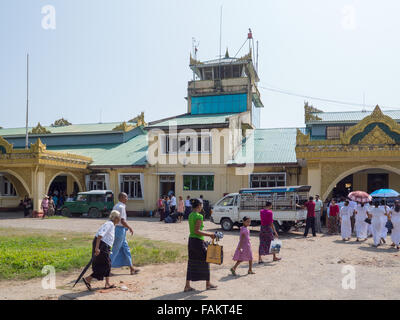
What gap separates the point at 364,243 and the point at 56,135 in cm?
2685

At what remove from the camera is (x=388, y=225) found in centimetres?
1579

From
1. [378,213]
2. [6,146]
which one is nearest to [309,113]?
[378,213]

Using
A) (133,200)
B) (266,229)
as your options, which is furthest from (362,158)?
(133,200)

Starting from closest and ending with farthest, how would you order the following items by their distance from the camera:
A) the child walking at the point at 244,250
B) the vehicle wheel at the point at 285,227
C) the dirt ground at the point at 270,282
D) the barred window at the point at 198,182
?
the dirt ground at the point at 270,282 < the child walking at the point at 244,250 < the vehicle wheel at the point at 285,227 < the barred window at the point at 198,182

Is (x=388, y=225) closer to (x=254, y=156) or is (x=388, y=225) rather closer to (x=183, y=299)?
(x=254, y=156)

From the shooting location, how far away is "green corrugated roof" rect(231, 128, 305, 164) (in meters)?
23.7

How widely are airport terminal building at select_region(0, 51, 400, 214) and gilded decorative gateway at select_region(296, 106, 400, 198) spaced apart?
0.15ft

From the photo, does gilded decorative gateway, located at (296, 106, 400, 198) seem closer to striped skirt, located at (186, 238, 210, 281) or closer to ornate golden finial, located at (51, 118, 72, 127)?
striped skirt, located at (186, 238, 210, 281)

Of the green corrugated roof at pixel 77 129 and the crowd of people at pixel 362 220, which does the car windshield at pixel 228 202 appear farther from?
the green corrugated roof at pixel 77 129

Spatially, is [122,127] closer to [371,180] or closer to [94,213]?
[94,213]

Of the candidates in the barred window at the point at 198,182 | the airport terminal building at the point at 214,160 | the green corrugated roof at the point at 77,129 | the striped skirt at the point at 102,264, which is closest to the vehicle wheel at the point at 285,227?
the airport terminal building at the point at 214,160

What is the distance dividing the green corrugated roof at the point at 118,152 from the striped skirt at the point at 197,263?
18.5 m

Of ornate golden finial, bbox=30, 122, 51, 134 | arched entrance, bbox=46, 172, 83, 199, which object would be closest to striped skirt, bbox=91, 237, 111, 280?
arched entrance, bbox=46, 172, 83, 199

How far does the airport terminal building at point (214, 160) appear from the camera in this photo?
19031 mm
